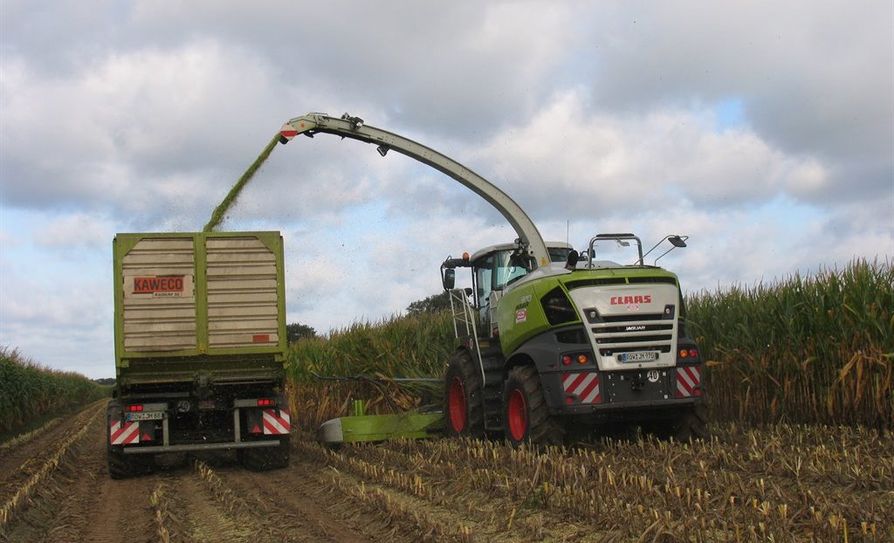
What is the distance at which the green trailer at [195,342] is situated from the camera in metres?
10.1

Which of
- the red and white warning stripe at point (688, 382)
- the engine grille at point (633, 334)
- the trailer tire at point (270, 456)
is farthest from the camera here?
the trailer tire at point (270, 456)

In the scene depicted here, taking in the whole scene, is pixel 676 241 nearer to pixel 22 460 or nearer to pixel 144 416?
pixel 144 416

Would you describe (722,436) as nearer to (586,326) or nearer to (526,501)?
(586,326)

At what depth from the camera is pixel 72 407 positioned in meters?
39.6

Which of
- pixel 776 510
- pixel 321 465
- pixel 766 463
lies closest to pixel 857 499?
pixel 776 510

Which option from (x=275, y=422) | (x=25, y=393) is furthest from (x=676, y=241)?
(x=25, y=393)

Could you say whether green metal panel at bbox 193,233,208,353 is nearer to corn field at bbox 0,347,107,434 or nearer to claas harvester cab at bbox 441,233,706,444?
claas harvester cab at bbox 441,233,706,444

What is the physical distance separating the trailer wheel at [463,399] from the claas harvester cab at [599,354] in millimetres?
645

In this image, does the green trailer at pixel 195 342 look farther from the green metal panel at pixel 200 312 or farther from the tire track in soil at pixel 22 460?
the tire track in soil at pixel 22 460

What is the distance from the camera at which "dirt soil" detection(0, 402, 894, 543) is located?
17.8 ft

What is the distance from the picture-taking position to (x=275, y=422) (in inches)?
416

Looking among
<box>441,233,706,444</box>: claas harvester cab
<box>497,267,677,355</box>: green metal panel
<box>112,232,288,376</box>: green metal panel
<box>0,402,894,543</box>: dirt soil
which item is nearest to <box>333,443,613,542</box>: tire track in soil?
<box>0,402,894,543</box>: dirt soil

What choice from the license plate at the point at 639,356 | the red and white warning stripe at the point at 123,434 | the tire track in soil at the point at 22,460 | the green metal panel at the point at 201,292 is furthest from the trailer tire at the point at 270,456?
the license plate at the point at 639,356

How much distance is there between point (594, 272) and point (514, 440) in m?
2.11
